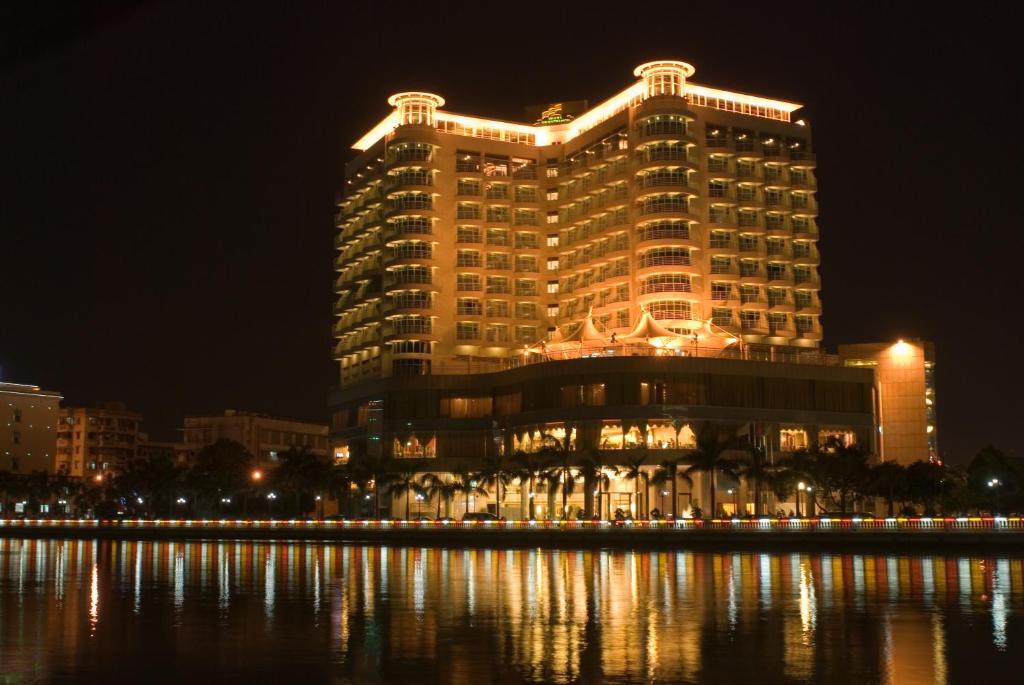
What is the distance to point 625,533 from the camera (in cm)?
7600

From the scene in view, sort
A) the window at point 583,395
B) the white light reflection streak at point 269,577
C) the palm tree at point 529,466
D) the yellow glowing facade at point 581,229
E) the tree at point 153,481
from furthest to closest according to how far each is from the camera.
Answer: the tree at point 153,481
the yellow glowing facade at point 581,229
the window at point 583,395
the palm tree at point 529,466
the white light reflection streak at point 269,577

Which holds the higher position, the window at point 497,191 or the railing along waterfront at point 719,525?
the window at point 497,191

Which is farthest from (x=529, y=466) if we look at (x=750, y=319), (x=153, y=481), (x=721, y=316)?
(x=153, y=481)

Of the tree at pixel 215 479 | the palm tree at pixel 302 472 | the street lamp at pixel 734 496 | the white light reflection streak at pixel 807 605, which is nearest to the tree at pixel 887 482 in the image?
the street lamp at pixel 734 496

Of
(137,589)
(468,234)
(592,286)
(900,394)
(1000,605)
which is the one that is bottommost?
(1000,605)

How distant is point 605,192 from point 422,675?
125 meters

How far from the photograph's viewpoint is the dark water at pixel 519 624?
20797mm

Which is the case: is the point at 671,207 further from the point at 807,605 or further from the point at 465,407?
the point at 807,605

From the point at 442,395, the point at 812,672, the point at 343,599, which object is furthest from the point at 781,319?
the point at 812,672

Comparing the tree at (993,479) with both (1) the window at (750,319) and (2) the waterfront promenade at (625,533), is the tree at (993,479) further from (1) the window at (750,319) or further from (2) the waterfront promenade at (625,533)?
(2) the waterfront promenade at (625,533)

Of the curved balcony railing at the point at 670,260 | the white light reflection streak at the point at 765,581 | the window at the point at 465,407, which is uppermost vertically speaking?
the curved balcony railing at the point at 670,260

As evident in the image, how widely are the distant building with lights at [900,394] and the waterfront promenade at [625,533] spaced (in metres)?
71.8

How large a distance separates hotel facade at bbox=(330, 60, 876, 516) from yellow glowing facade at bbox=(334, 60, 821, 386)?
27 cm

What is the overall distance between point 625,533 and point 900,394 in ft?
294
